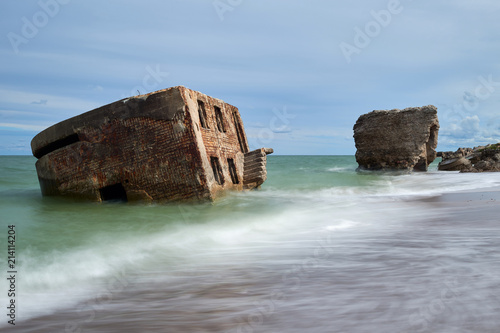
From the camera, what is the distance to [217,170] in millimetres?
9570

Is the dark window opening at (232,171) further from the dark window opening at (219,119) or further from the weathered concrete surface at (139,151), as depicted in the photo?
the weathered concrete surface at (139,151)

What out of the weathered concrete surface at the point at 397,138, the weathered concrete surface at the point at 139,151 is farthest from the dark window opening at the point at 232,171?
the weathered concrete surface at the point at 397,138

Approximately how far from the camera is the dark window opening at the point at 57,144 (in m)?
9.13

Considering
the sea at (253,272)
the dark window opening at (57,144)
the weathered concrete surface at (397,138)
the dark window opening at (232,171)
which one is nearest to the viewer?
the sea at (253,272)

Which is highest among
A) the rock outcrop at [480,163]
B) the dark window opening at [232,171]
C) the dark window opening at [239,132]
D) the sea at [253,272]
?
the dark window opening at [239,132]

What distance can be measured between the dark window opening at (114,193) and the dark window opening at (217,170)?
83.9 inches

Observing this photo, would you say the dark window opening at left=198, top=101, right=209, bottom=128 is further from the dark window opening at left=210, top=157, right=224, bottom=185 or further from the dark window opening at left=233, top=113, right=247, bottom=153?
the dark window opening at left=233, top=113, right=247, bottom=153

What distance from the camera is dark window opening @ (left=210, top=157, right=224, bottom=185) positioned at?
9461 millimetres

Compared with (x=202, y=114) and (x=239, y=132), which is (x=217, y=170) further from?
(x=239, y=132)

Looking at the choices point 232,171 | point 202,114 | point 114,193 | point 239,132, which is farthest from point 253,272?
point 239,132

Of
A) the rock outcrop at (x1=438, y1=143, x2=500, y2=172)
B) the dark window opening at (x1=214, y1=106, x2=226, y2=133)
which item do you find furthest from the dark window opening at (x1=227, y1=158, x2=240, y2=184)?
the rock outcrop at (x1=438, y1=143, x2=500, y2=172)

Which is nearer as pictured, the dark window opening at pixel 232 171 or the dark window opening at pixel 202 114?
the dark window opening at pixel 202 114

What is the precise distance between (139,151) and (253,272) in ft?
17.2

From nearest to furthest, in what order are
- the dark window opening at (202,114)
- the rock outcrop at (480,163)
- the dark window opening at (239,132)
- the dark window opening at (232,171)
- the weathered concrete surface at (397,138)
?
the dark window opening at (202,114) < the dark window opening at (232,171) < the dark window opening at (239,132) < the rock outcrop at (480,163) < the weathered concrete surface at (397,138)
